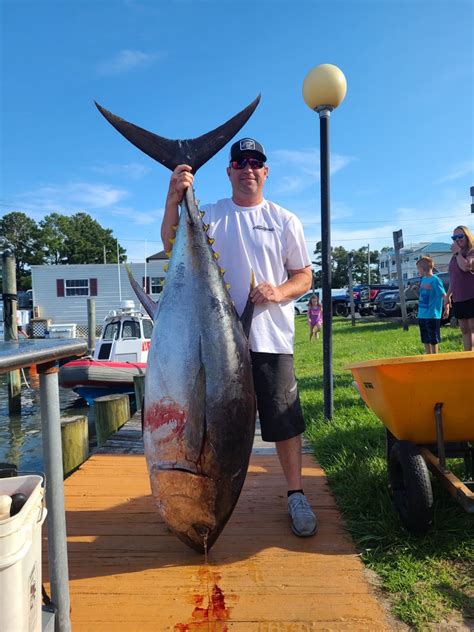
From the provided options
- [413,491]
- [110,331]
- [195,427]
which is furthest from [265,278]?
[110,331]

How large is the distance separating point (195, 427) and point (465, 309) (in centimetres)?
445

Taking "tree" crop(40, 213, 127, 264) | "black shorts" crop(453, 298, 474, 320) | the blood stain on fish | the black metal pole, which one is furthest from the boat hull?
"tree" crop(40, 213, 127, 264)

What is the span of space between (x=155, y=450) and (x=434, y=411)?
4.50ft

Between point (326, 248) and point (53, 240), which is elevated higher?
point (53, 240)

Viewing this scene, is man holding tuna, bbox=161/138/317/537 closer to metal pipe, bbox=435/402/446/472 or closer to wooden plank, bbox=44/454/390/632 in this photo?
wooden plank, bbox=44/454/390/632

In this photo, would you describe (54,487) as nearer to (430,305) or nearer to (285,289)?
(285,289)

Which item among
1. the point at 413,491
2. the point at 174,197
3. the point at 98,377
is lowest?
the point at 98,377

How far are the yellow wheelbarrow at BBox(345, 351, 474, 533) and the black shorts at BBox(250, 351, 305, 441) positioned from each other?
0.42 m

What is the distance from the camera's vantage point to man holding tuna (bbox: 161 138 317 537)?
2492 mm

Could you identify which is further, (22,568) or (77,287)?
(77,287)

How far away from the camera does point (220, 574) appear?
6.95ft

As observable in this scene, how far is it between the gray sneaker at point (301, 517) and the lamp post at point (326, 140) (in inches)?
75.5

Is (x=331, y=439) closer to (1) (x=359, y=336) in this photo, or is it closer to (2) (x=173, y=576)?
(2) (x=173, y=576)

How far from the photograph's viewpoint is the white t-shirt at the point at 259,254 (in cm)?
250
